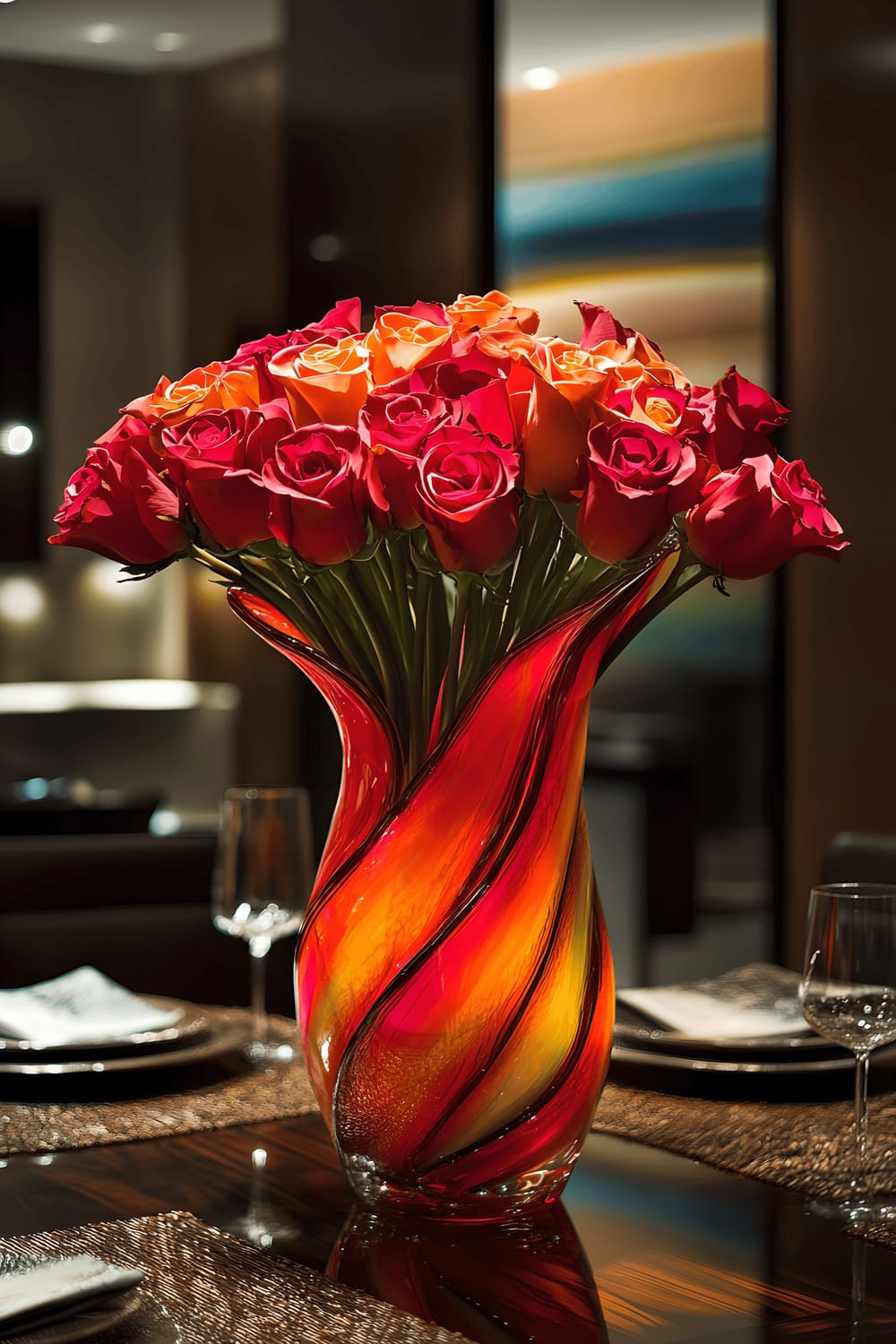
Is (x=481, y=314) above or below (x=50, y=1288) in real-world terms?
above

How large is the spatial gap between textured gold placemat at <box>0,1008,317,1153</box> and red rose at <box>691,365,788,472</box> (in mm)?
540

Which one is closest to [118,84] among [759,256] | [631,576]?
[759,256]

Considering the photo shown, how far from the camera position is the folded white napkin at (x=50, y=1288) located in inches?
26.0

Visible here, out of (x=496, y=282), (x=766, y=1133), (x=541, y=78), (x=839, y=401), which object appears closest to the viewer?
(x=766, y=1133)

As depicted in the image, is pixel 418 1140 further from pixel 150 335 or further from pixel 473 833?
pixel 150 335

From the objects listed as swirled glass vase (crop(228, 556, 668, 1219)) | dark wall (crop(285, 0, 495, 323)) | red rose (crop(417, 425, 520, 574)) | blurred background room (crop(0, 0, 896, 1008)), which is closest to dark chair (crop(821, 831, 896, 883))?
swirled glass vase (crop(228, 556, 668, 1219))

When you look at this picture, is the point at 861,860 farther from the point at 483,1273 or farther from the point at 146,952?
the point at 483,1273

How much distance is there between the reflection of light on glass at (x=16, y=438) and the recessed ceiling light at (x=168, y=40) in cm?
113

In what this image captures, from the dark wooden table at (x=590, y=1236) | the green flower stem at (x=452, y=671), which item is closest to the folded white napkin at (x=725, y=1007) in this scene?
the dark wooden table at (x=590, y=1236)

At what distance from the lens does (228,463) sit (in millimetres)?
846

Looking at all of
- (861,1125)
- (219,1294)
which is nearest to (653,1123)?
(861,1125)

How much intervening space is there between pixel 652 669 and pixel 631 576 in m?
3.14

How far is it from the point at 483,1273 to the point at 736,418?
0.46 m

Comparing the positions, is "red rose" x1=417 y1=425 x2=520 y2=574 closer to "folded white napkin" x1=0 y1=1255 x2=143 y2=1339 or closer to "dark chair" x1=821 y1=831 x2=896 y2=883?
"folded white napkin" x1=0 y1=1255 x2=143 y2=1339
